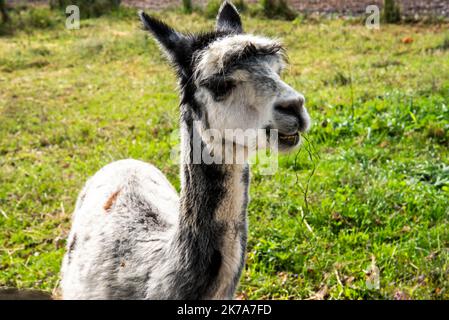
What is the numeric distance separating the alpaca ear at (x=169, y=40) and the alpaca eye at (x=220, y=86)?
1.01 feet

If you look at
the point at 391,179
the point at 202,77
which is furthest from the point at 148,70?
the point at 202,77

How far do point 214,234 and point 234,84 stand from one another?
829 mm

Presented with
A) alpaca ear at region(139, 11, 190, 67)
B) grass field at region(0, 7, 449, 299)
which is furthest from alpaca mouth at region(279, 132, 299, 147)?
grass field at region(0, 7, 449, 299)

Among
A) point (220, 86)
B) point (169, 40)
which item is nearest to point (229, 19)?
point (169, 40)

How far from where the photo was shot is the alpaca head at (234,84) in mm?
2582

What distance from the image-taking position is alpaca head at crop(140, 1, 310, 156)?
258cm

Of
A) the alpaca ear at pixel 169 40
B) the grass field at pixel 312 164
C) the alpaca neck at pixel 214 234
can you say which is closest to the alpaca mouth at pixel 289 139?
the alpaca neck at pixel 214 234

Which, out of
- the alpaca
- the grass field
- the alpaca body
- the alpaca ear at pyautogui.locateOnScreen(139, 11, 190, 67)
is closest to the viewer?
the alpaca

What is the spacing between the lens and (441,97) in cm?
703

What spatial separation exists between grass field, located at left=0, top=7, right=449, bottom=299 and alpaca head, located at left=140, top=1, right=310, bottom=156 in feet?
3.34

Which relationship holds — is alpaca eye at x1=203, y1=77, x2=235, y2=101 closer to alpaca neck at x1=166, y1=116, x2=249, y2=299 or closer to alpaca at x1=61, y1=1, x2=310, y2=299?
alpaca at x1=61, y1=1, x2=310, y2=299

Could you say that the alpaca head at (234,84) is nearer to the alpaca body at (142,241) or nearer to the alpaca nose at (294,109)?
the alpaca nose at (294,109)

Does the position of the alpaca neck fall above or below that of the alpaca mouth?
below
